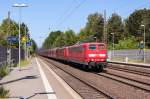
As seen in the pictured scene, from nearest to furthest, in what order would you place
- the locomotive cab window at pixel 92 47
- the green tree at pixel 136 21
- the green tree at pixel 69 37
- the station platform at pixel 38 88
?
1. the station platform at pixel 38 88
2. the locomotive cab window at pixel 92 47
3. the green tree at pixel 136 21
4. the green tree at pixel 69 37

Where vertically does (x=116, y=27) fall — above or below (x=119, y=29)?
above

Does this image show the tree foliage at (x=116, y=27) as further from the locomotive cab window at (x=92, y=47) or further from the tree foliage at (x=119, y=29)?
the locomotive cab window at (x=92, y=47)

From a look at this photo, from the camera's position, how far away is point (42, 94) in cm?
1608

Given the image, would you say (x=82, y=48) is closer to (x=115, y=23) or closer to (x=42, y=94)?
(x=42, y=94)

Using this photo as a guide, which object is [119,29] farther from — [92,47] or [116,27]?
[92,47]

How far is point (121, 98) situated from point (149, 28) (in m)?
107

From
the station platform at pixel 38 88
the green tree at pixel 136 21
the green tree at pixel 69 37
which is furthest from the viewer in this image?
the green tree at pixel 69 37

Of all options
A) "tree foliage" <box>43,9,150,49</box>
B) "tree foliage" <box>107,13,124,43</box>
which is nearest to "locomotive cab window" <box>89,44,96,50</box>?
"tree foliage" <box>43,9,150,49</box>

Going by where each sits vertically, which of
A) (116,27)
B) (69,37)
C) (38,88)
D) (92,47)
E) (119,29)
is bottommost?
(38,88)

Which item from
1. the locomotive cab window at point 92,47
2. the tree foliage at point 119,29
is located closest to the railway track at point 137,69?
the locomotive cab window at point 92,47

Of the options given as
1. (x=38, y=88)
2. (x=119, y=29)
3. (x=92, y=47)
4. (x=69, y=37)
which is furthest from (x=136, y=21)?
(x=38, y=88)

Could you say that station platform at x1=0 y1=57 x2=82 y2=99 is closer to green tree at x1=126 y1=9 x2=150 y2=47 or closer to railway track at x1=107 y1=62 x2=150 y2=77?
railway track at x1=107 y1=62 x2=150 y2=77

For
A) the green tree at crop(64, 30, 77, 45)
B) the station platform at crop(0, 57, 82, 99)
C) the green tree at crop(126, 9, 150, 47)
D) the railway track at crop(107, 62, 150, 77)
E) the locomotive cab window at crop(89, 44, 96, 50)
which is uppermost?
the green tree at crop(126, 9, 150, 47)

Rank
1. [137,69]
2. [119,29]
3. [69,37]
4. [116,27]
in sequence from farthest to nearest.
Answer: [116,27] < [119,29] < [69,37] < [137,69]
